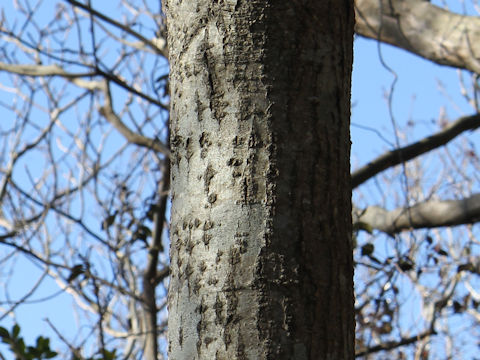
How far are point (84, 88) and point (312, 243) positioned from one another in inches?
154

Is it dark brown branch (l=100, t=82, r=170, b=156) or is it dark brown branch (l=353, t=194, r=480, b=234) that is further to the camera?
dark brown branch (l=100, t=82, r=170, b=156)

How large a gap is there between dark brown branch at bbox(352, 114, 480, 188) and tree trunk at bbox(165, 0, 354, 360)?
8.91ft

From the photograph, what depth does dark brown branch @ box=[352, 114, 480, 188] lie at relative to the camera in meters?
Result: 3.83

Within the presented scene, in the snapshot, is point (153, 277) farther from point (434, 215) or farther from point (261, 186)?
point (261, 186)

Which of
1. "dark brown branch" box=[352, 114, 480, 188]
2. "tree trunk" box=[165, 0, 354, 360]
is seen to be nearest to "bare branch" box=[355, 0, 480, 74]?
"dark brown branch" box=[352, 114, 480, 188]

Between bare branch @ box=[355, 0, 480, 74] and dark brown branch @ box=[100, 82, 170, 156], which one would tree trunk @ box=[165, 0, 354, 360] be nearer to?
bare branch @ box=[355, 0, 480, 74]

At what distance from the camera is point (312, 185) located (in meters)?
1.03

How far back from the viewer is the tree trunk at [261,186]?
98cm

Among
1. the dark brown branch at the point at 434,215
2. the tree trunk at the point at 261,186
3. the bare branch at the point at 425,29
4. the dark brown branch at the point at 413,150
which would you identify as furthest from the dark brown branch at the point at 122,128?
the tree trunk at the point at 261,186

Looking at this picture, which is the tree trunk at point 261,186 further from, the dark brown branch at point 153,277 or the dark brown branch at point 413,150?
the dark brown branch at point 413,150

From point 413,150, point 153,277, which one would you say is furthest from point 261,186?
point 413,150

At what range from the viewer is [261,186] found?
1017mm

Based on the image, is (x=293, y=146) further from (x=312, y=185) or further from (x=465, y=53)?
(x=465, y=53)

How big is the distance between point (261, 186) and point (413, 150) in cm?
300
